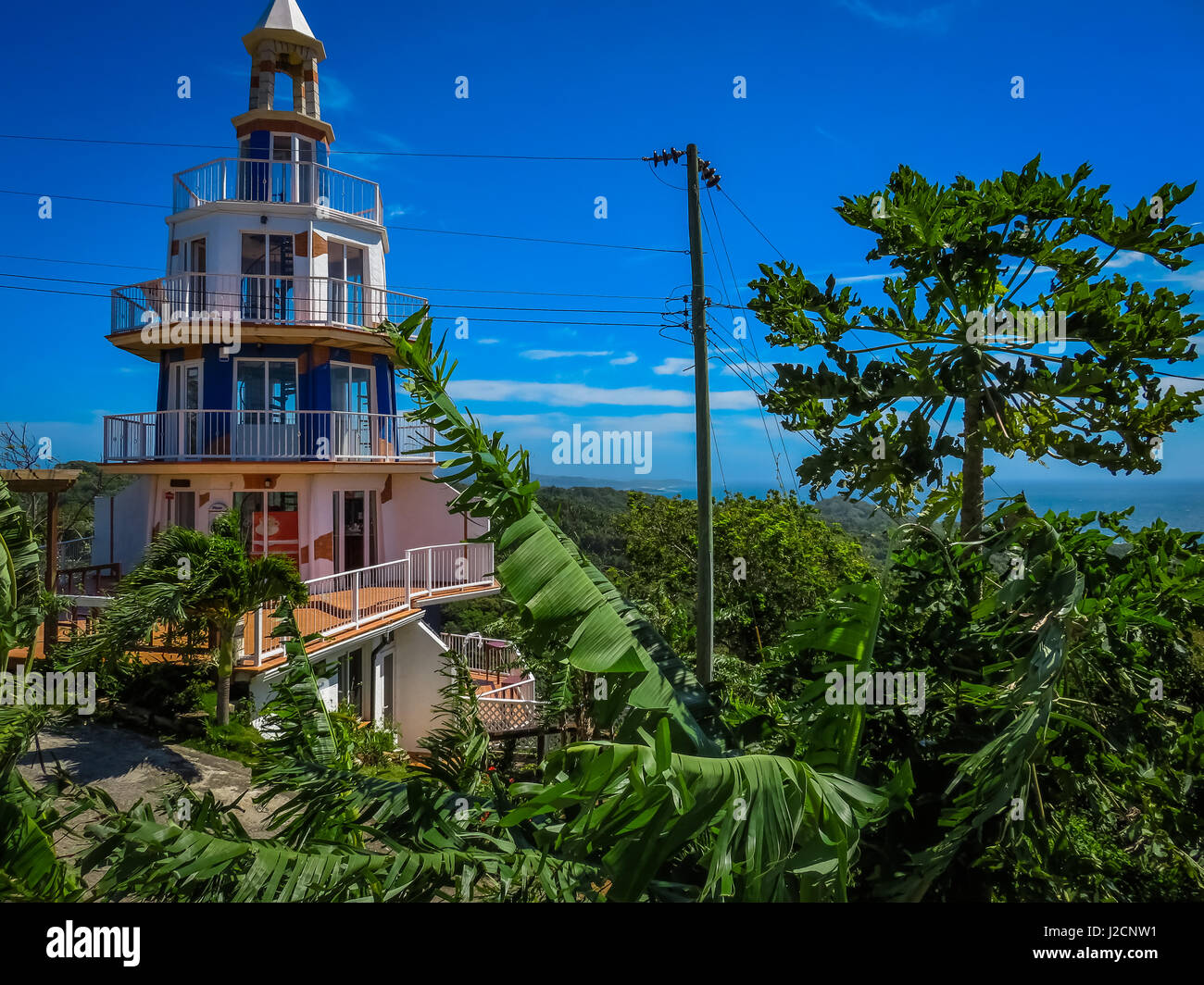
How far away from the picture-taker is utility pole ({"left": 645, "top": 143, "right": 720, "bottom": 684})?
11.7 meters

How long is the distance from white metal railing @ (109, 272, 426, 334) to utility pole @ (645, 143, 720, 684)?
359 inches

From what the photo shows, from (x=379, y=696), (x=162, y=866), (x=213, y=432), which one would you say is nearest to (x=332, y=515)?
(x=213, y=432)

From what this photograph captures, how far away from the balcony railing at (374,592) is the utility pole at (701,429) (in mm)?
4665

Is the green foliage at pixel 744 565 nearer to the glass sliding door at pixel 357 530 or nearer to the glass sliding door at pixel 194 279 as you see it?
the glass sliding door at pixel 357 530

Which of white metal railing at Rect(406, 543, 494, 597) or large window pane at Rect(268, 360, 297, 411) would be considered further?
white metal railing at Rect(406, 543, 494, 597)

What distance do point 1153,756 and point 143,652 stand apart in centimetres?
1467

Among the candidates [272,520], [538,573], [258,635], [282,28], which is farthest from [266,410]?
[538,573]

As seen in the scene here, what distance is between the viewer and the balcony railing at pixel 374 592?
14141mm

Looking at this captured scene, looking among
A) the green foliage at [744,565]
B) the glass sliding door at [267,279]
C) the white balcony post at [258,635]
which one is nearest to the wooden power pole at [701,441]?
the green foliage at [744,565]

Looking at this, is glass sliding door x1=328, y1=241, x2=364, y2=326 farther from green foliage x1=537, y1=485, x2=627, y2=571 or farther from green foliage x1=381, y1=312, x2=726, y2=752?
green foliage x1=381, y1=312, x2=726, y2=752

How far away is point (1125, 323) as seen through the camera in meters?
4.85

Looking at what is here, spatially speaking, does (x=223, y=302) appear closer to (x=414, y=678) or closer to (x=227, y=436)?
(x=227, y=436)

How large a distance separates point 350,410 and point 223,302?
3.87m

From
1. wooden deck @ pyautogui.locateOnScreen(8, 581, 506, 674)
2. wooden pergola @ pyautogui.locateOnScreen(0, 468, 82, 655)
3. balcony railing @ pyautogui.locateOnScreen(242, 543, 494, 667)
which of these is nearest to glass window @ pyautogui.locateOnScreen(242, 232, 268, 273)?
balcony railing @ pyautogui.locateOnScreen(242, 543, 494, 667)
